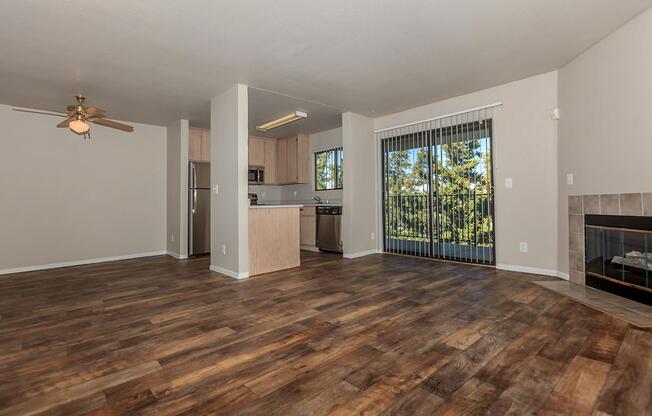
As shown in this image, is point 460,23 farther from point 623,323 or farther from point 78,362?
point 78,362

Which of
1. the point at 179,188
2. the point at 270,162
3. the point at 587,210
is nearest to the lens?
the point at 587,210

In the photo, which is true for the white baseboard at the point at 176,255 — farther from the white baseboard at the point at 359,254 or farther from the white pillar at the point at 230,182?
the white baseboard at the point at 359,254

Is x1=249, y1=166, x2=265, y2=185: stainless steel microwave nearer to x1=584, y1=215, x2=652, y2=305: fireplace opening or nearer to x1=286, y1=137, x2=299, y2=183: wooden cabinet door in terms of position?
x1=286, y1=137, x2=299, y2=183: wooden cabinet door

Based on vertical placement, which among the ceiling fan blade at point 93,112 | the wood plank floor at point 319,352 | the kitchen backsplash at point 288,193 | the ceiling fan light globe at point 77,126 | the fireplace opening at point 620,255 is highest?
the ceiling fan blade at point 93,112

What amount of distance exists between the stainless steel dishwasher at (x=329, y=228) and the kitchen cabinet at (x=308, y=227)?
0.40ft

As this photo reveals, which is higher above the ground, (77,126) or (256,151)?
(256,151)

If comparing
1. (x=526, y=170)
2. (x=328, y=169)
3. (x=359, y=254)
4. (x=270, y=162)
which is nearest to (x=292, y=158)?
(x=270, y=162)

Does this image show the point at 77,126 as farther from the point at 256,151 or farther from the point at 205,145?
the point at 256,151

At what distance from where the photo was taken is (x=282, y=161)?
7.25 metres

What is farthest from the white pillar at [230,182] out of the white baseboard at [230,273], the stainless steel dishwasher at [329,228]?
the stainless steel dishwasher at [329,228]

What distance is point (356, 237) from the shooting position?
5.51m

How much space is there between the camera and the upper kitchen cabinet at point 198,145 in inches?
234

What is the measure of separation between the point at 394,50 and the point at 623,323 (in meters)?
3.00

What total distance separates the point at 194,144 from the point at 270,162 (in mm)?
1738
